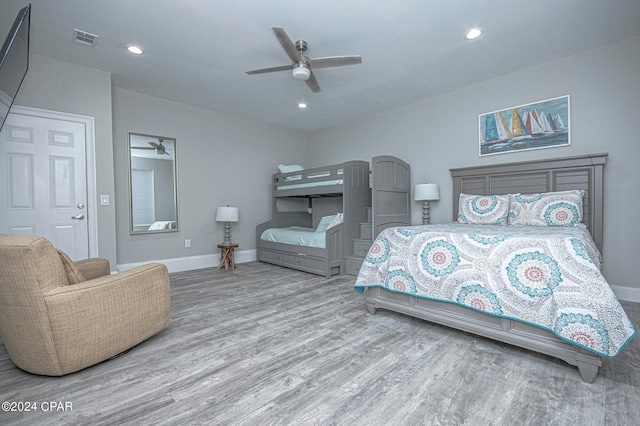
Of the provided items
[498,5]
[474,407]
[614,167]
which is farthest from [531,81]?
[474,407]

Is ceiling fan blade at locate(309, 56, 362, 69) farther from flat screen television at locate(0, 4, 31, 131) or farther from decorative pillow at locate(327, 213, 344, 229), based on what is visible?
decorative pillow at locate(327, 213, 344, 229)

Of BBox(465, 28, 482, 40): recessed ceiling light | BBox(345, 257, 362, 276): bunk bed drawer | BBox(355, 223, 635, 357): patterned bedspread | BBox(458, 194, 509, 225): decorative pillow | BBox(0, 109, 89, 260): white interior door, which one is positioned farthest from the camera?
BBox(345, 257, 362, 276): bunk bed drawer

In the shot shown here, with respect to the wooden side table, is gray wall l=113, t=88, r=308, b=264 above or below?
above

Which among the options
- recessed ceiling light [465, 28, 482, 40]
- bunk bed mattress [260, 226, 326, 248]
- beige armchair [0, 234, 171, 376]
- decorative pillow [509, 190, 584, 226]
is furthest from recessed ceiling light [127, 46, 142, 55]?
decorative pillow [509, 190, 584, 226]

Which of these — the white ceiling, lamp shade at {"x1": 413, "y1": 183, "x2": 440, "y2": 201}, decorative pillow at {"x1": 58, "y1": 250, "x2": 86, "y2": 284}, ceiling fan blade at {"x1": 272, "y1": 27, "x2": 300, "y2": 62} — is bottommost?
decorative pillow at {"x1": 58, "y1": 250, "x2": 86, "y2": 284}

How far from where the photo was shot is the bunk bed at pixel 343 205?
4.12 m

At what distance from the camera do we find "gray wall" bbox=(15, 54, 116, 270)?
3105 millimetres

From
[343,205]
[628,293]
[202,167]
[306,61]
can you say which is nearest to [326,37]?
[306,61]

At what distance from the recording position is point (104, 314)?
5.86 ft

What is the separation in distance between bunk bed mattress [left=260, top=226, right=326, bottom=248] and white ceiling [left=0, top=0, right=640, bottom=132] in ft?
6.82

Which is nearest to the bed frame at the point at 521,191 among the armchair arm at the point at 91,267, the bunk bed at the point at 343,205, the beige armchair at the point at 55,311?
the bunk bed at the point at 343,205

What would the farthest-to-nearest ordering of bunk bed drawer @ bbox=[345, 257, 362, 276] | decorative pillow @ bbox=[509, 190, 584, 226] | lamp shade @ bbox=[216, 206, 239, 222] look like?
lamp shade @ bbox=[216, 206, 239, 222] → bunk bed drawer @ bbox=[345, 257, 362, 276] → decorative pillow @ bbox=[509, 190, 584, 226]

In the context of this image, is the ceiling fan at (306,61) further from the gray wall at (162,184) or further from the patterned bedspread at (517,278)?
the gray wall at (162,184)

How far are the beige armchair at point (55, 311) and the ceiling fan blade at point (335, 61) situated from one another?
2.28 meters
